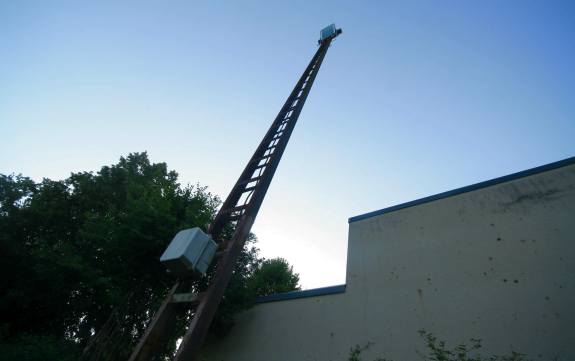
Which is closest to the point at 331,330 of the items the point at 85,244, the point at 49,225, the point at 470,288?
the point at 470,288

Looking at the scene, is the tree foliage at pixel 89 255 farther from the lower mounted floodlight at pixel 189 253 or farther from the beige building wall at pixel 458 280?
the lower mounted floodlight at pixel 189 253

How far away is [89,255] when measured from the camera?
1222 cm

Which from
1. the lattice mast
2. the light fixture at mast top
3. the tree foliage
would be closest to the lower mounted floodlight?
the lattice mast

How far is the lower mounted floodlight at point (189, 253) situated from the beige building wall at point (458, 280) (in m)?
5.33

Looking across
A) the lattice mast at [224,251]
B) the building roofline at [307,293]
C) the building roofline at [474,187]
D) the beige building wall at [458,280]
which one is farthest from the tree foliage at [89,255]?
the building roofline at [474,187]

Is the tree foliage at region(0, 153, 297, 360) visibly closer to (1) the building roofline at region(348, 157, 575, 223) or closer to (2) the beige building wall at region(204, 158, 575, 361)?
(2) the beige building wall at region(204, 158, 575, 361)

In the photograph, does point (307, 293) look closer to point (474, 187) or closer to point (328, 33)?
point (474, 187)

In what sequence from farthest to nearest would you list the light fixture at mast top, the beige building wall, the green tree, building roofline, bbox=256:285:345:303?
the green tree, the light fixture at mast top, building roofline, bbox=256:285:345:303, the beige building wall

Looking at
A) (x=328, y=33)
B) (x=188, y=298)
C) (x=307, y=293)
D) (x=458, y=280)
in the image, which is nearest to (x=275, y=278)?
(x=307, y=293)

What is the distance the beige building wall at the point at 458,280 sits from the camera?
5.07 metres

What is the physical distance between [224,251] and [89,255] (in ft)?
41.0

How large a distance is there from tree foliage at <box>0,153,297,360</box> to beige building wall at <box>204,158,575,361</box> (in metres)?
3.28

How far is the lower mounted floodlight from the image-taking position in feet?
9.19

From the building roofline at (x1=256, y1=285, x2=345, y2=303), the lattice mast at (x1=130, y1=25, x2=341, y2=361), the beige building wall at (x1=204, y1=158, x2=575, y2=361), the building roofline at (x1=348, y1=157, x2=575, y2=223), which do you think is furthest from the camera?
the building roofline at (x1=256, y1=285, x2=345, y2=303)
